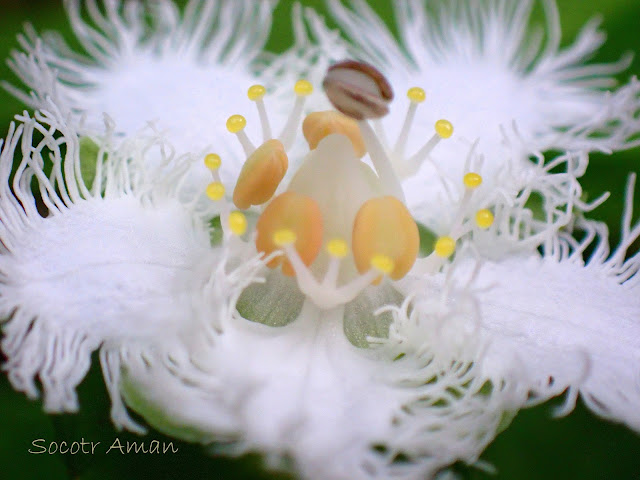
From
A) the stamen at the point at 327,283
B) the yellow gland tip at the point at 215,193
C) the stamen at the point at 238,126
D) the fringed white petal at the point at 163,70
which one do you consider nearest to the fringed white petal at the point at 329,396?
the stamen at the point at 327,283

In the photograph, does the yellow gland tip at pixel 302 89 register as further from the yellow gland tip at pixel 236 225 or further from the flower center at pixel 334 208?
the yellow gland tip at pixel 236 225

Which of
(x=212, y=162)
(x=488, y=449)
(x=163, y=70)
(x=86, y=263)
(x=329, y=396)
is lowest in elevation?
(x=488, y=449)

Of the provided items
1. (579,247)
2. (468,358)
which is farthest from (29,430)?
(579,247)

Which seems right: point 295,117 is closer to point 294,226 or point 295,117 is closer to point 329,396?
point 294,226

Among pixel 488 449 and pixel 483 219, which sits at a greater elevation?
pixel 483 219

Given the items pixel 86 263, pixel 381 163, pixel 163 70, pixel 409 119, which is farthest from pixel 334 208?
pixel 163 70

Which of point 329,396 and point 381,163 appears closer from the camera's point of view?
point 329,396
